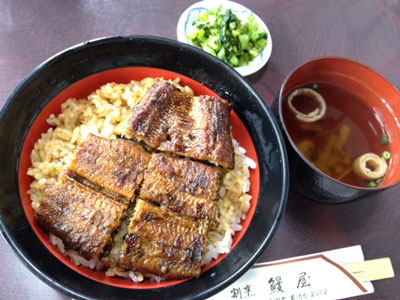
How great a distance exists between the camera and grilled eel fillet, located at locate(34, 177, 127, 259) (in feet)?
5.39

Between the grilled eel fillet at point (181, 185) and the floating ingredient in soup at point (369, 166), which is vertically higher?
the grilled eel fillet at point (181, 185)

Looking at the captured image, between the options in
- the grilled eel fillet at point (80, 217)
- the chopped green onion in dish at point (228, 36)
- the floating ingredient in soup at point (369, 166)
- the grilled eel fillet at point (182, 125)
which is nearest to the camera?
the grilled eel fillet at point (80, 217)

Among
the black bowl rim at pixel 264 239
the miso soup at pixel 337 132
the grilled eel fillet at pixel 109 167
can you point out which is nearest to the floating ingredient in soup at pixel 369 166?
the miso soup at pixel 337 132

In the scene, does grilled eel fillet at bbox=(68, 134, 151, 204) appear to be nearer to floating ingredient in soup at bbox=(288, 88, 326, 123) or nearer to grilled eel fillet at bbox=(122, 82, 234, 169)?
grilled eel fillet at bbox=(122, 82, 234, 169)

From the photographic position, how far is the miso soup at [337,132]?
211cm

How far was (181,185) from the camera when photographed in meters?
1.82

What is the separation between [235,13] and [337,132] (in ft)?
4.21

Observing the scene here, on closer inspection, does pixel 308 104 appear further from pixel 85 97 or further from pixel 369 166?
pixel 85 97

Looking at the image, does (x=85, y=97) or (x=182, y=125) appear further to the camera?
(x=85, y=97)

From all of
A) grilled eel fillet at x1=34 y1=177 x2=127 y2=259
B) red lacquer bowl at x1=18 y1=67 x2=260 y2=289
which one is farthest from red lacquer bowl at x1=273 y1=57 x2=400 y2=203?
grilled eel fillet at x1=34 y1=177 x2=127 y2=259

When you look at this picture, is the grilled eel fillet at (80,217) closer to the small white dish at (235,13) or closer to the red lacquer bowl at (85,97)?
the red lacquer bowl at (85,97)

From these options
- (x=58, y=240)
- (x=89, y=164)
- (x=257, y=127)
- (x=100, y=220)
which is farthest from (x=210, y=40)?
(x=58, y=240)

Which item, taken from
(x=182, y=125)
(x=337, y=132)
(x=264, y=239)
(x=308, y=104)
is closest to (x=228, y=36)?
(x=308, y=104)

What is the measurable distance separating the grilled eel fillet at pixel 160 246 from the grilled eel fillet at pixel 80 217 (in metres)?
0.12
